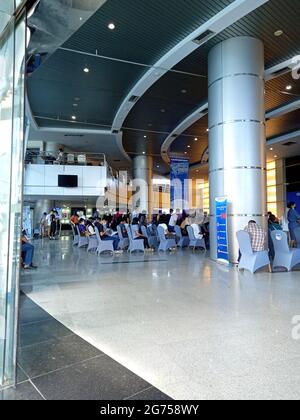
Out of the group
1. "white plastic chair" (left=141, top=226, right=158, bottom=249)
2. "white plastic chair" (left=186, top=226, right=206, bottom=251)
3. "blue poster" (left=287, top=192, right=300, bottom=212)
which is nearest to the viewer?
"white plastic chair" (left=186, top=226, right=206, bottom=251)

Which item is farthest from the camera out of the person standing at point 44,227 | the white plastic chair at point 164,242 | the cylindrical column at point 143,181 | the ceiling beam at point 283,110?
the cylindrical column at point 143,181

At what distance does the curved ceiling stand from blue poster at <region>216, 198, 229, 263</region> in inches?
162

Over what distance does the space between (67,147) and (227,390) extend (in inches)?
790

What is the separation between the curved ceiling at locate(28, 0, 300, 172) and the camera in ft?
23.7

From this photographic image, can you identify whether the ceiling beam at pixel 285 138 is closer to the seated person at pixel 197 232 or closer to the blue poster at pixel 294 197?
the blue poster at pixel 294 197

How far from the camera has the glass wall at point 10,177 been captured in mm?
2135

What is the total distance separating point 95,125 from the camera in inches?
616

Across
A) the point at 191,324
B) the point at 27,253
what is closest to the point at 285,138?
the point at 27,253

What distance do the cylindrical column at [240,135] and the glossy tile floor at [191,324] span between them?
171cm

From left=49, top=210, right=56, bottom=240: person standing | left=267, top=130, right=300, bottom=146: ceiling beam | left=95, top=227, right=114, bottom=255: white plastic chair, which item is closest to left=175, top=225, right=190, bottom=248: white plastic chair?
left=95, top=227, right=114, bottom=255: white plastic chair

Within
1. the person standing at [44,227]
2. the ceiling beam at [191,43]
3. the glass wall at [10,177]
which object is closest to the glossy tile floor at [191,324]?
the glass wall at [10,177]

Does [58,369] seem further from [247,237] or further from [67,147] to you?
[67,147]

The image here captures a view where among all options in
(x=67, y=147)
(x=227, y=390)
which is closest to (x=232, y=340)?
(x=227, y=390)

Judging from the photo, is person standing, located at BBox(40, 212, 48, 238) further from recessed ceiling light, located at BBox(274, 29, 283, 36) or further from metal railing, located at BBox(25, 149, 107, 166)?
recessed ceiling light, located at BBox(274, 29, 283, 36)
